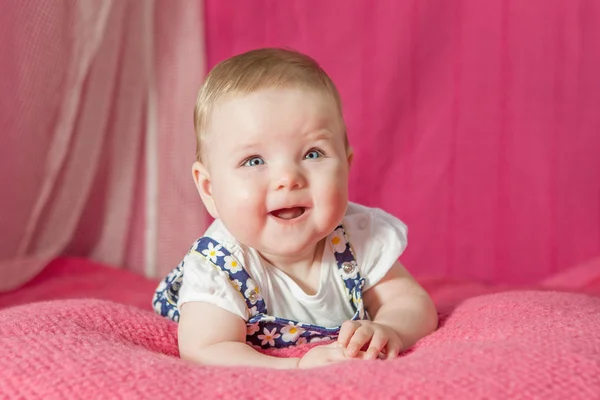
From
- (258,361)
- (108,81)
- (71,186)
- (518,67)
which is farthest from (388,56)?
(258,361)

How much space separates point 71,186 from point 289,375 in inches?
46.0

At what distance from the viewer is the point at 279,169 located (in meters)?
0.99

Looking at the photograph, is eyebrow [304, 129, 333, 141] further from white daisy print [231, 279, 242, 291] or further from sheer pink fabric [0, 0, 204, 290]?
sheer pink fabric [0, 0, 204, 290]

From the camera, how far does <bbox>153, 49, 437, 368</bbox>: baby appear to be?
0.99 meters

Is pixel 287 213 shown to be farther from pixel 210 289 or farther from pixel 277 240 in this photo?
pixel 210 289

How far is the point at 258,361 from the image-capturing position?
0.95 metres

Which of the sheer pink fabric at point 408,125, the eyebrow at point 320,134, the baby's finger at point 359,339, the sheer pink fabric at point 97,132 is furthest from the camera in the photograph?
the sheer pink fabric at point 408,125

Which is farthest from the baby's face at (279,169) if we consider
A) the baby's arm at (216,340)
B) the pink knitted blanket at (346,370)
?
the pink knitted blanket at (346,370)

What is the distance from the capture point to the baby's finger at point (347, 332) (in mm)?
924

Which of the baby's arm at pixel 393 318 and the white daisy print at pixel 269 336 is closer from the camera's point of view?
the baby's arm at pixel 393 318

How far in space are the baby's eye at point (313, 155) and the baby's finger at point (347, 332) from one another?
224 millimetres

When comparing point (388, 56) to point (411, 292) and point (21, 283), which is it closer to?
point (411, 292)

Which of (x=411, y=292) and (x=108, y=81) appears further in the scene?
(x=108, y=81)

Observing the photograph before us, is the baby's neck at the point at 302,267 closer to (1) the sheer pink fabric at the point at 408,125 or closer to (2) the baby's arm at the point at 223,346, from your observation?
(2) the baby's arm at the point at 223,346
